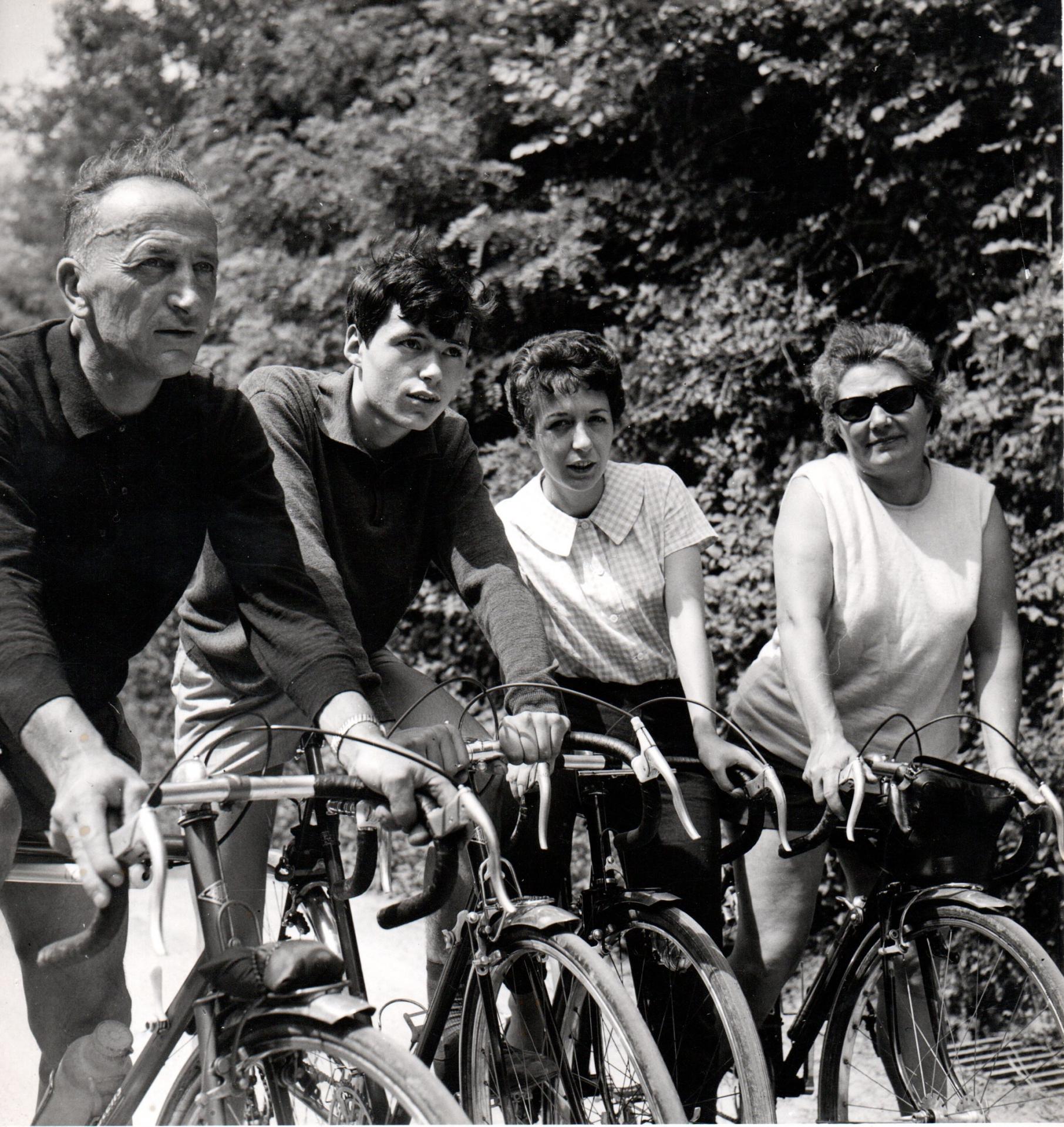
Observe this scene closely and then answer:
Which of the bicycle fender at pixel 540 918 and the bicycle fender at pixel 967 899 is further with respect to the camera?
the bicycle fender at pixel 967 899

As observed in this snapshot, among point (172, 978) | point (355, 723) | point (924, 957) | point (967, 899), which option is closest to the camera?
point (355, 723)

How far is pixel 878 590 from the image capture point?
3215mm

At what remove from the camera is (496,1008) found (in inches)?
100

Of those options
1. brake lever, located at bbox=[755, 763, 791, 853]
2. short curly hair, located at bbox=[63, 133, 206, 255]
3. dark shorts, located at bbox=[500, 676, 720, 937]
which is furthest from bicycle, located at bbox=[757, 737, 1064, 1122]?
short curly hair, located at bbox=[63, 133, 206, 255]

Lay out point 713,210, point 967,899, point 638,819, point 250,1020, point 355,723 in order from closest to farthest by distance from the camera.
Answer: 1. point 250,1020
2. point 355,723
3. point 967,899
4. point 638,819
5. point 713,210

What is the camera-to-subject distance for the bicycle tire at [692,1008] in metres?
2.58

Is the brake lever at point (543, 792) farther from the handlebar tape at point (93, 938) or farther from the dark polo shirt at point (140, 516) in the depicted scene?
the handlebar tape at point (93, 938)

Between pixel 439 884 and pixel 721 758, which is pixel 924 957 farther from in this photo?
pixel 439 884

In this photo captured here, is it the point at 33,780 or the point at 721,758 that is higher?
the point at 33,780

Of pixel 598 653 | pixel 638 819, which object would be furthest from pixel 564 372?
pixel 638 819

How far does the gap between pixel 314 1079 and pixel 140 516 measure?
1157mm

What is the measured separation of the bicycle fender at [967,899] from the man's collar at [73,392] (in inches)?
77.4

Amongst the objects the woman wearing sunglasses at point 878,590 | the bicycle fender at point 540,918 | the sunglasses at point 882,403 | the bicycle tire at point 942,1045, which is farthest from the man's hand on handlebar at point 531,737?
the sunglasses at point 882,403

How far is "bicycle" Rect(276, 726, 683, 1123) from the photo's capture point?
98.7 inches
